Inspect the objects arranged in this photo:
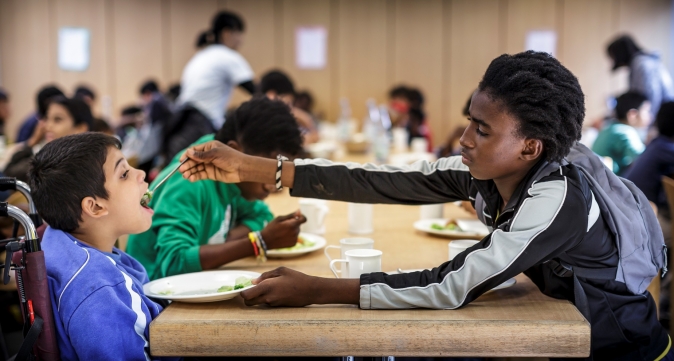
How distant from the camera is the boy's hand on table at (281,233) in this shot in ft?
5.72

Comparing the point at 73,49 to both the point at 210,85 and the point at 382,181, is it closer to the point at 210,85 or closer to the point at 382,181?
the point at 210,85

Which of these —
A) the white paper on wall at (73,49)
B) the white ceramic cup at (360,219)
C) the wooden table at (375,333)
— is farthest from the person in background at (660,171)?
the white paper on wall at (73,49)

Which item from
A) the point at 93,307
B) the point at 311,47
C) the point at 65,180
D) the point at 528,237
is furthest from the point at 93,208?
the point at 311,47

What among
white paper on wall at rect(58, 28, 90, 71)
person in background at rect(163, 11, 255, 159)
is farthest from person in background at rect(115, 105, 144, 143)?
person in background at rect(163, 11, 255, 159)

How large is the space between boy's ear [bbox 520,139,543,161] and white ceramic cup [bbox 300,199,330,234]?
3.00 ft

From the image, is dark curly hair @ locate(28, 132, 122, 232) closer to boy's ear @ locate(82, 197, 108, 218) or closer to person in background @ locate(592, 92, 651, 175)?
boy's ear @ locate(82, 197, 108, 218)

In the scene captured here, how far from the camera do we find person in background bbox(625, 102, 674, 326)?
10.3 ft

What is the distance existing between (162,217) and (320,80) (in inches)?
287

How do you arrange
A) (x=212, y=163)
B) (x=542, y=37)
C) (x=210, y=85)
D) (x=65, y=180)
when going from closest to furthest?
(x=65, y=180)
(x=212, y=163)
(x=210, y=85)
(x=542, y=37)

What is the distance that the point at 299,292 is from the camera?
1293 mm

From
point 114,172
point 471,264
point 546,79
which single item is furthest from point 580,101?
point 114,172

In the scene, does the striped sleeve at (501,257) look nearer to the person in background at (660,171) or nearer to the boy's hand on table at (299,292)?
the boy's hand on table at (299,292)

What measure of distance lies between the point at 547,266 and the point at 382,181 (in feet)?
1.65

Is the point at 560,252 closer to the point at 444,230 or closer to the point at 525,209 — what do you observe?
the point at 525,209
